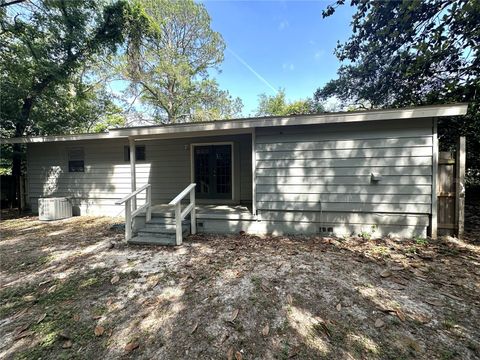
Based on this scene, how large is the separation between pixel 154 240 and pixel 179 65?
15906 millimetres

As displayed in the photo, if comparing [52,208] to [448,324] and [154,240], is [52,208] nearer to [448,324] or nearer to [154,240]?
[154,240]

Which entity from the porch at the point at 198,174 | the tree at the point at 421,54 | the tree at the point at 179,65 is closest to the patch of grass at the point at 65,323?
the porch at the point at 198,174

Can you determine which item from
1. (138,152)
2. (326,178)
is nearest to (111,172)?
(138,152)

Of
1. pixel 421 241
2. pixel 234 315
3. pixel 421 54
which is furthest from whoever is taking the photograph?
pixel 421 54

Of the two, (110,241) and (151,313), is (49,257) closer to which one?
(110,241)

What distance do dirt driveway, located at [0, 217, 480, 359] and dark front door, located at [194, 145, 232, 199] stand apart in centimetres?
275

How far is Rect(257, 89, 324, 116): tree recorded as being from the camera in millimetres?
20481

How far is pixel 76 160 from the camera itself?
8.16 meters

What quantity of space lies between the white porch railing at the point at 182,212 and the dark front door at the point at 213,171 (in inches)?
72.2

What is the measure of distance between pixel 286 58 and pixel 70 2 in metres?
13.5

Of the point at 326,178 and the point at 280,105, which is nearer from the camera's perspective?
the point at 326,178

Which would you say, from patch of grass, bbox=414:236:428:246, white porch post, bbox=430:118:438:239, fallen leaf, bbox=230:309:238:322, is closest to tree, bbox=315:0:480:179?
white porch post, bbox=430:118:438:239

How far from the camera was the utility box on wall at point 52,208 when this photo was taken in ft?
23.6

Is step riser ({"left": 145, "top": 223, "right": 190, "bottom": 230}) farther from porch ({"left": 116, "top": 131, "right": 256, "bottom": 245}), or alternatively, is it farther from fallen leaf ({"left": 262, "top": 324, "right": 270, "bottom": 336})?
fallen leaf ({"left": 262, "top": 324, "right": 270, "bottom": 336})
